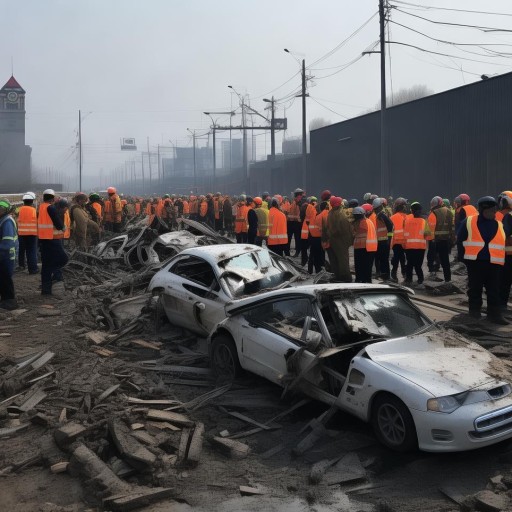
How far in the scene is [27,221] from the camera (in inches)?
614

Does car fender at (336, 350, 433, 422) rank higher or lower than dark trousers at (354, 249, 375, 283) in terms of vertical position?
lower

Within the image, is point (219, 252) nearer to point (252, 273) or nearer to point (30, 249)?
point (252, 273)

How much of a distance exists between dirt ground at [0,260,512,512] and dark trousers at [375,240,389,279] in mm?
7321

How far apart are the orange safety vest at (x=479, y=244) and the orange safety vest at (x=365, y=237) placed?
257 centimetres

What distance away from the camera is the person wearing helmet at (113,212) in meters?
23.7

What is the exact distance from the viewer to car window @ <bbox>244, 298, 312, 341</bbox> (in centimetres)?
664

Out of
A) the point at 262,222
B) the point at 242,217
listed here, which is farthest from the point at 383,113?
the point at 262,222

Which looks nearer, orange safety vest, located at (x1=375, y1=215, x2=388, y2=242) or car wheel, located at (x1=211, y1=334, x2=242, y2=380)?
car wheel, located at (x1=211, y1=334, x2=242, y2=380)

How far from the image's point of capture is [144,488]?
16.4ft

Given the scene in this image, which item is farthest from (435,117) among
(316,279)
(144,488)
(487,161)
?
(144,488)

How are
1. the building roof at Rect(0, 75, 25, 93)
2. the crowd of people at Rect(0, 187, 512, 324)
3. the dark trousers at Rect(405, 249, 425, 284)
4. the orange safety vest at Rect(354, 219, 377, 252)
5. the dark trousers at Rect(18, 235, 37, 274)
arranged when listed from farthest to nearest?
the building roof at Rect(0, 75, 25, 93), the dark trousers at Rect(18, 235, 37, 274), the dark trousers at Rect(405, 249, 425, 284), the orange safety vest at Rect(354, 219, 377, 252), the crowd of people at Rect(0, 187, 512, 324)

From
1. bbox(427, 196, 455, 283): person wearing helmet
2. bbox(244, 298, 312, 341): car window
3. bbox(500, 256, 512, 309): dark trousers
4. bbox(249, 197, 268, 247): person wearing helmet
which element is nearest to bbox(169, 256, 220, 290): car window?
bbox(244, 298, 312, 341): car window

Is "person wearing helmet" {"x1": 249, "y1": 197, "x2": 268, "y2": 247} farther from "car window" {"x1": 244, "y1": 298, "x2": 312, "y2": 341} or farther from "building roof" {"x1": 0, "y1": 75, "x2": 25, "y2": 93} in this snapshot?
"building roof" {"x1": 0, "y1": 75, "x2": 25, "y2": 93}

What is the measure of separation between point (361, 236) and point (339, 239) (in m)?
0.60
